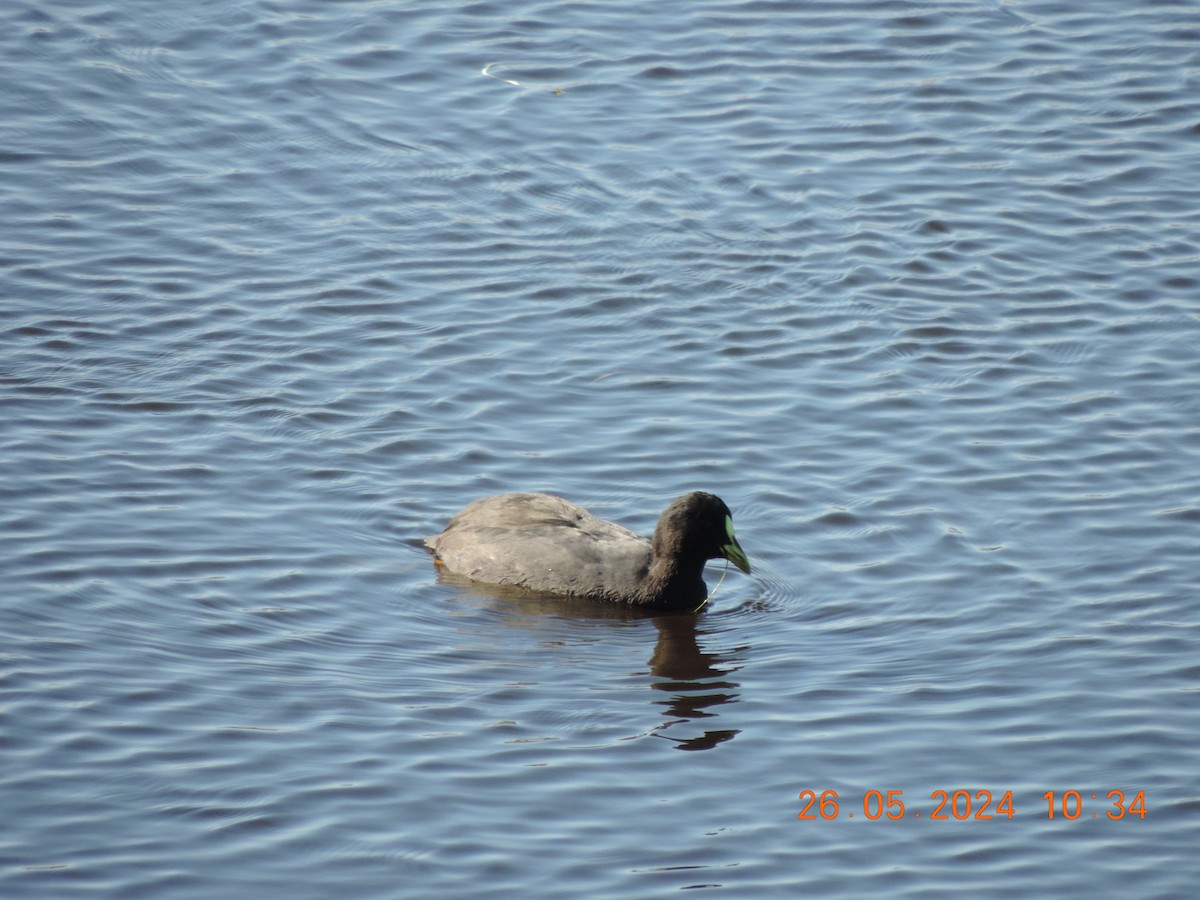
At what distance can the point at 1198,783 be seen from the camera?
814 centimetres

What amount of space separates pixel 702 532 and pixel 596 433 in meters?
1.69

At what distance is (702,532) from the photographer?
10227 millimetres

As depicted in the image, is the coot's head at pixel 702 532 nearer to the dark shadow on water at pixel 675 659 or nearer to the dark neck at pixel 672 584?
the dark neck at pixel 672 584

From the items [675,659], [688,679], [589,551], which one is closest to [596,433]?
[589,551]

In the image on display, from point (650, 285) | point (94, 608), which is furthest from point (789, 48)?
point (94, 608)

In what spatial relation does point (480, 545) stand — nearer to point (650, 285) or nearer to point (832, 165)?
point (650, 285)

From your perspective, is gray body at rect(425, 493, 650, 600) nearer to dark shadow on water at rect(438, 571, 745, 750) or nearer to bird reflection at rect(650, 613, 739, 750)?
dark shadow on water at rect(438, 571, 745, 750)
